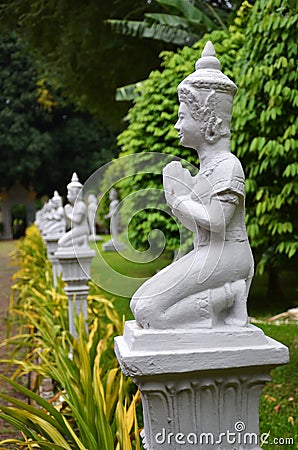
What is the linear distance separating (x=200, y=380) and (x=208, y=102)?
3.35ft

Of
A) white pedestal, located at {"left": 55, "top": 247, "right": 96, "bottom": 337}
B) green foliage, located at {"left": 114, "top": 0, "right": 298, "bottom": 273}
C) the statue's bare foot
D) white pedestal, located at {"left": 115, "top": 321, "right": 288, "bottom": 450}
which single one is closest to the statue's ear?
the statue's bare foot

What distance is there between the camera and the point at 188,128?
7.01 ft

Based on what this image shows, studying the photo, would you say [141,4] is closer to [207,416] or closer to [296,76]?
[296,76]

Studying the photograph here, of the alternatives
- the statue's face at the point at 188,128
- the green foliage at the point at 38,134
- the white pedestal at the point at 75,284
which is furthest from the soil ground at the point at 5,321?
the green foliage at the point at 38,134

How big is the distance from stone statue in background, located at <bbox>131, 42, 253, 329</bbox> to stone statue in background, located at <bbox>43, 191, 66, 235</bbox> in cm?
736

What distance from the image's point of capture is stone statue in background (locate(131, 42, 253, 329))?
205 cm

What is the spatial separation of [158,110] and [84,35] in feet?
16.3

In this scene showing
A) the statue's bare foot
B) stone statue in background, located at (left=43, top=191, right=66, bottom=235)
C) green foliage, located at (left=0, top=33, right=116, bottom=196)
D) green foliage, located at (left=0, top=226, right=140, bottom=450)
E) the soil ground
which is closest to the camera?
the statue's bare foot

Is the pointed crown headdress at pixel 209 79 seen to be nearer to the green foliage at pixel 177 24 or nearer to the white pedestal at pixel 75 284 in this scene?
the white pedestal at pixel 75 284

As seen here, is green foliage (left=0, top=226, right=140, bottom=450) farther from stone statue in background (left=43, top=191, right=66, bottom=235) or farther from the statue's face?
stone statue in background (left=43, top=191, right=66, bottom=235)

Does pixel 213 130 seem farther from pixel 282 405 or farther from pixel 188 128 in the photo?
pixel 282 405

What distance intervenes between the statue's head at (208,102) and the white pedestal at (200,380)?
0.75 metres

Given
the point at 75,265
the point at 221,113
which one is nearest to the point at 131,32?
the point at 75,265

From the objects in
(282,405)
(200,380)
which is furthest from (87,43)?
(200,380)
